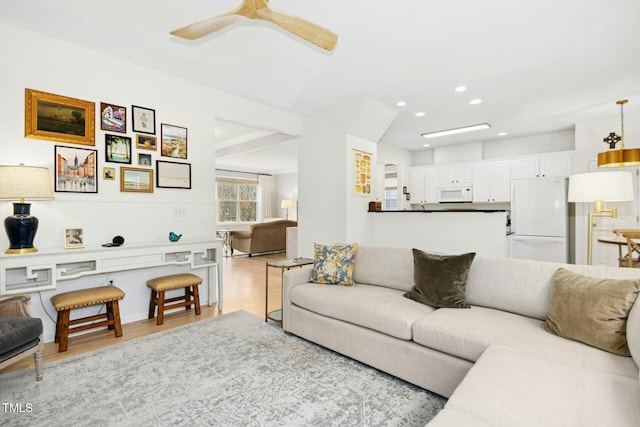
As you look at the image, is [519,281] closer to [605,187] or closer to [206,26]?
[605,187]

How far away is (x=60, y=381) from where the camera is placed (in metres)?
2.08

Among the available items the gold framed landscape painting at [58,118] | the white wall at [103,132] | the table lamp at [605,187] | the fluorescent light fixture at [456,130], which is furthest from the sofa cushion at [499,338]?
the fluorescent light fixture at [456,130]

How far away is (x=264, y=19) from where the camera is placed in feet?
6.29

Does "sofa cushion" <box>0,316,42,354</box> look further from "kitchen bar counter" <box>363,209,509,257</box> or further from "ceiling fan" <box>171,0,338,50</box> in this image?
"kitchen bar counter" <box>363,209,509,257</box>

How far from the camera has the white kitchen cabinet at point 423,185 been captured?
7.04m

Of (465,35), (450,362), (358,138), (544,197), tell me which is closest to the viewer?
(450,362)

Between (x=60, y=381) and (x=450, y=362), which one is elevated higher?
(x=450, y=362)

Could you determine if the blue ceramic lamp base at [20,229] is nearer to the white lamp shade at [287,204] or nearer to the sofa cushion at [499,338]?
the sofa cushion at [499,338]

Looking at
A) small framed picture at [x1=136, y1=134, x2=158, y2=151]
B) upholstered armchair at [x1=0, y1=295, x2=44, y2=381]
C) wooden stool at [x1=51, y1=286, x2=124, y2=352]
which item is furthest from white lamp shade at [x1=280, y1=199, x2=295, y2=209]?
upholstered armchair at [x1=0, y1=295, x2=44, y2=381]

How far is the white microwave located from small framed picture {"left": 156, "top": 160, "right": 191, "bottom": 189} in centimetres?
532

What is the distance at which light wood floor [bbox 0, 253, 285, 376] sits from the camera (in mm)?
2594

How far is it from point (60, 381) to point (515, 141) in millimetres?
7550

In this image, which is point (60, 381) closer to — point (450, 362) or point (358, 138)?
point (450, 362)

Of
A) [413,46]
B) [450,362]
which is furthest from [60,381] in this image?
[413,46]
